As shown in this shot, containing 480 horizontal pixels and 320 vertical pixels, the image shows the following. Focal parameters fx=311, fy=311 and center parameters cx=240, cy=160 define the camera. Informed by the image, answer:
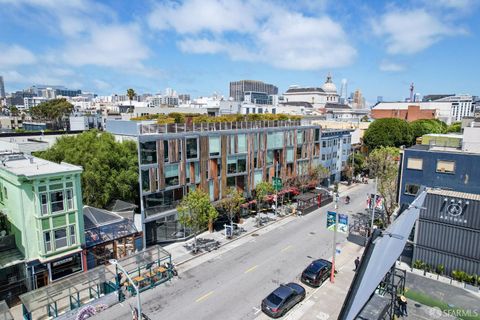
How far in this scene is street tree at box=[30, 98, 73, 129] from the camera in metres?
101

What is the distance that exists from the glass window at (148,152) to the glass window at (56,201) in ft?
26.7

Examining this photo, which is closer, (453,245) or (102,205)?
(453,245)

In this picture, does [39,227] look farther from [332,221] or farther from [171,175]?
[332,221]

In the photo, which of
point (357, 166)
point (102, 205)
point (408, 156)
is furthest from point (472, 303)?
point (357, 166)

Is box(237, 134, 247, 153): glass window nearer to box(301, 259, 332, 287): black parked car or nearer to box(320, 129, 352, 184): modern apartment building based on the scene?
box(301, 259, 332, 287): black parked car

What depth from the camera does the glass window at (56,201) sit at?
80.2 feet

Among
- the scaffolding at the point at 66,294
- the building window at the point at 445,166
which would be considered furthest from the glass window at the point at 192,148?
the building window at the point at 445,166

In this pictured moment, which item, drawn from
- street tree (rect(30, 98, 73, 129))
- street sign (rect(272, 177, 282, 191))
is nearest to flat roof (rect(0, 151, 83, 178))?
street sign (rect(272, 177, 282, 191))

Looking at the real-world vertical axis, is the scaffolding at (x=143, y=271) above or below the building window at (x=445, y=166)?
below

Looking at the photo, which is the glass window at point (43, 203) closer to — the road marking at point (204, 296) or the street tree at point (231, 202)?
the road marking at point (204, 296)

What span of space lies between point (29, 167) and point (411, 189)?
3706 centimetres

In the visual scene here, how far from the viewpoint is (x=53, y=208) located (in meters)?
24.5

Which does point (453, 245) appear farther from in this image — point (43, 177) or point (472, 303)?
point (43, 177)

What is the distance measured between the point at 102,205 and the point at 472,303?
119 ft
